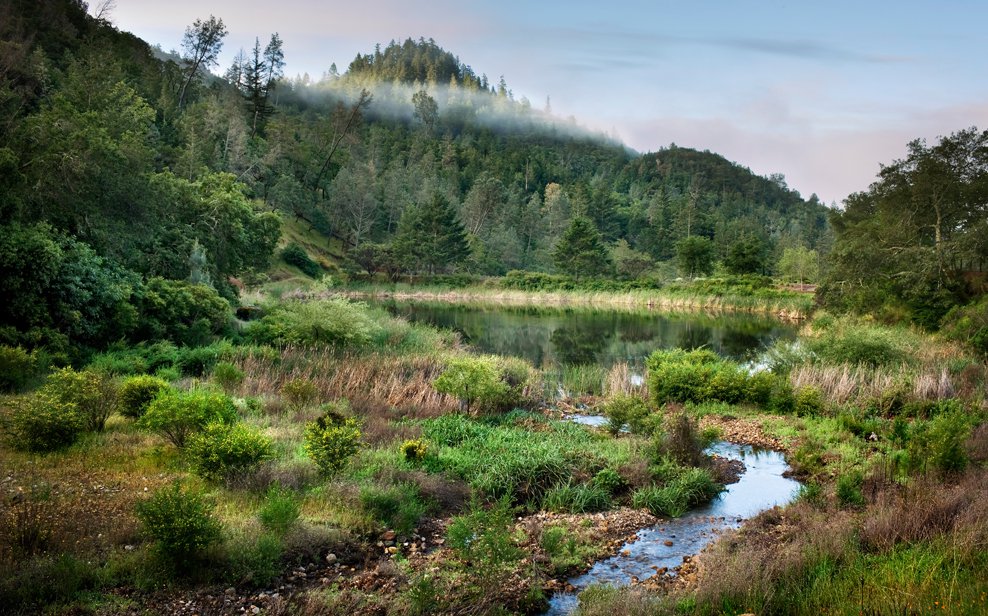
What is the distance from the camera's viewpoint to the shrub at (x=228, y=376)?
16663mm

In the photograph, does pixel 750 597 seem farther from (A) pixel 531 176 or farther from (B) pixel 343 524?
(A) pixel 531 176

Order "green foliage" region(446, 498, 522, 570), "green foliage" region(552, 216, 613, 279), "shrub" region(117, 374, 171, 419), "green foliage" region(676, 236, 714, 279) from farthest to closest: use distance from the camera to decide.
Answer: "green foliage" region(552, 216, 613, 279) < "green foliage" region(676, 236, 714, 279) < "shrub" region(117, 374, 171, 419) < "green foliage" region(446, 498, 522, 570)

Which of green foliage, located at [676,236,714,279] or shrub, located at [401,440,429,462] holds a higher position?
green foliage, located at [676,236,714,279]

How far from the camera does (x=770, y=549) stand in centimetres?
819

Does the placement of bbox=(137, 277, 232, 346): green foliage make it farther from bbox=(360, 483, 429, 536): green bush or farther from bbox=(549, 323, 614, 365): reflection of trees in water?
bbox=(360, 483, 429, 536): green bush

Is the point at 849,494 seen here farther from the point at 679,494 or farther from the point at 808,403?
the point at 808,403

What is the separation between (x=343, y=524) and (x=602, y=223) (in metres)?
122

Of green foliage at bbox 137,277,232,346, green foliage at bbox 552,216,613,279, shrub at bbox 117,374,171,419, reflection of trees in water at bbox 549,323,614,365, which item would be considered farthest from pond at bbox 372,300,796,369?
green foliage at bbox 552,216,613,279

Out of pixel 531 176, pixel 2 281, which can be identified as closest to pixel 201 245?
pixel 2 281

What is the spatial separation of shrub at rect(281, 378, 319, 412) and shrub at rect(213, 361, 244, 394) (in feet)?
5.47

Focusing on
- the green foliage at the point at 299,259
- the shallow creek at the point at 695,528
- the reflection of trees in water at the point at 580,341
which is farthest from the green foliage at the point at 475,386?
the green foliage at the point at 299,259

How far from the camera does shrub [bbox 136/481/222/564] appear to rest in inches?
270

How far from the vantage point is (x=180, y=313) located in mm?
22578

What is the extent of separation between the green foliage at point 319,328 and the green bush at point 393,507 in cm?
1379
